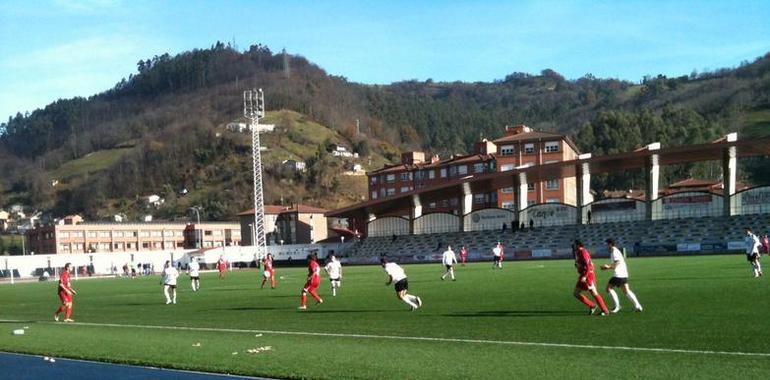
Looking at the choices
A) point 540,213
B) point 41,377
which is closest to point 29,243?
point 540,213

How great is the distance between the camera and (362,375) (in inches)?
501

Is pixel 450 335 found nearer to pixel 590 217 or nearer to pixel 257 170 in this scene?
pixel 590 217

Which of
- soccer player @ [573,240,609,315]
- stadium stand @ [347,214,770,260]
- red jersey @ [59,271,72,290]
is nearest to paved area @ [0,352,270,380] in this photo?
soccer player @ [573,240,609,315]

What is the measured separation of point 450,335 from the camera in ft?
56.2

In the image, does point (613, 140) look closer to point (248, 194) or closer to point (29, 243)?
point (248, 194)

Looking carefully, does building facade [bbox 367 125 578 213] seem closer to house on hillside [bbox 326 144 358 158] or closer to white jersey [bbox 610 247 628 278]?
house on hillside [bbox 326 144 358 158]

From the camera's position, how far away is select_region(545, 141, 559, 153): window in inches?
4336

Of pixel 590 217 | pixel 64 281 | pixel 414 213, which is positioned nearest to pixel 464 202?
pixel 414 213

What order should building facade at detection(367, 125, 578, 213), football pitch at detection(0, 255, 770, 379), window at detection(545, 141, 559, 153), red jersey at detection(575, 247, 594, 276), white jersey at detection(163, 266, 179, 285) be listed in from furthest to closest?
window at detection(545, 141, 559, 153), building facade at detection(367, 125, 578, 213), white jersey at detection(163, 266, 179, 285), red jersey at detection(575, 247, 594, 276), football pitch at detection(0, 255, 770, 379)

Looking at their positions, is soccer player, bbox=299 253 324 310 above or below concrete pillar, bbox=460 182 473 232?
below

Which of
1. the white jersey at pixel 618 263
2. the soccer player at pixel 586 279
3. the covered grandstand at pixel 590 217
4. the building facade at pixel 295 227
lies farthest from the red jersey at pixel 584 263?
the building facade at pixel 295 227

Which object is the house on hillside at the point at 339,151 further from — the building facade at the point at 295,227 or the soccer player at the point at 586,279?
the soccer player at the point at 586,279

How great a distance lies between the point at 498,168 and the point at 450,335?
97261 millimetres

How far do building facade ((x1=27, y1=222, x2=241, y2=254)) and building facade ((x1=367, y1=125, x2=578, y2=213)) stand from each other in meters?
27.5
